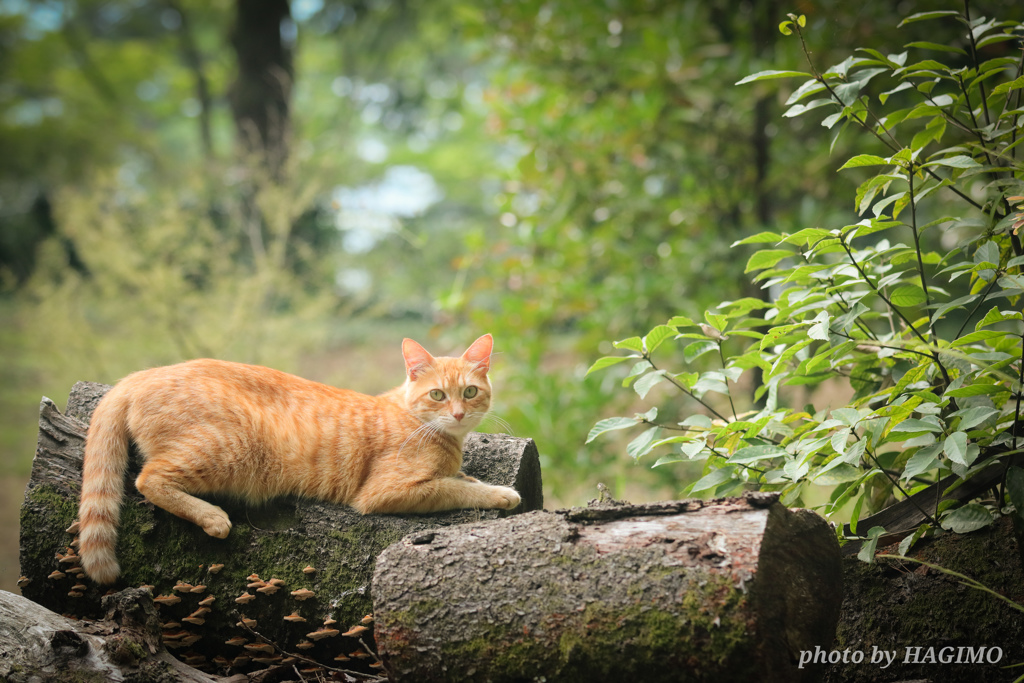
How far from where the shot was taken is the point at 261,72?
5.46m

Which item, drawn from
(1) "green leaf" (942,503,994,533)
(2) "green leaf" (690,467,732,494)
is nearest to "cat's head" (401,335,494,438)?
(2) "green leaf" (690,467,732,494)

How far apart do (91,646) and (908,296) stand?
6.36 feet

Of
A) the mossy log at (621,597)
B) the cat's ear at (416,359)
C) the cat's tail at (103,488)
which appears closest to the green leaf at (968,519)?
the mossy log at (621,597)

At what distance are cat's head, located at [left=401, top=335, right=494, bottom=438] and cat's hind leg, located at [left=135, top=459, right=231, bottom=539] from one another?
56cm

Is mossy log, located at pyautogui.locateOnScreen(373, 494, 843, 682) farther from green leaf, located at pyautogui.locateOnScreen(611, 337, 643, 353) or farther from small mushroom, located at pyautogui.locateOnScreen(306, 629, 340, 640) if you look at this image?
green leaf, located at pyautogui.locateOnScreen(611, 337, 643, 353)

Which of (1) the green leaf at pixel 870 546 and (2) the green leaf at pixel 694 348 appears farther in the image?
(2) the green leaf at pixel 694 348

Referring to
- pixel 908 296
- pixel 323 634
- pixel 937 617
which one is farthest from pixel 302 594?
Result: pixel 908 296

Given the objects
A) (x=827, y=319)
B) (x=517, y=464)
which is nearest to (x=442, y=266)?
(x=517, y=464)

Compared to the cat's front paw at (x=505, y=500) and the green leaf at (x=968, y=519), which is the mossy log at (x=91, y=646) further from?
the green leaf at (x=968, y=519)

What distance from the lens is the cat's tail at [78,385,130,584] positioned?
4.75 feet

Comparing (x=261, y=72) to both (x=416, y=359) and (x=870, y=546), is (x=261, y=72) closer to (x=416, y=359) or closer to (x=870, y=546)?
(x=416, y=359)

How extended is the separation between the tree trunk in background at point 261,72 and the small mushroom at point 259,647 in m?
4.67

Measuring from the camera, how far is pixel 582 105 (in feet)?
10.8

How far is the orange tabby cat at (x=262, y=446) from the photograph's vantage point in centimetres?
148
